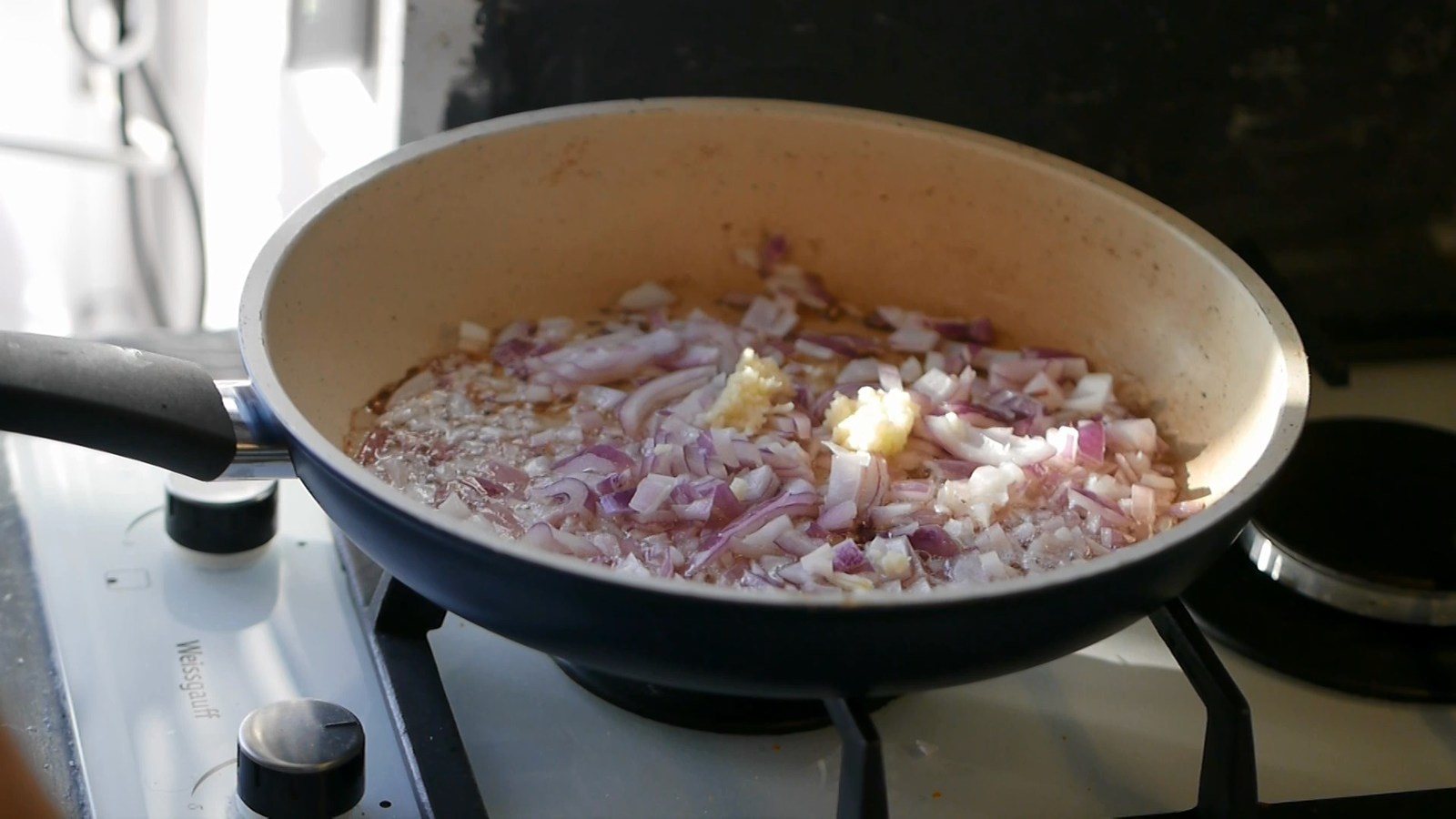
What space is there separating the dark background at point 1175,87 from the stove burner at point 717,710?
44 cm

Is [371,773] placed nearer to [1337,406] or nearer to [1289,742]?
[1289,742]

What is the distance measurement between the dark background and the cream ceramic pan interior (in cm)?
8

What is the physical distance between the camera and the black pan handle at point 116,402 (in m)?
0.56

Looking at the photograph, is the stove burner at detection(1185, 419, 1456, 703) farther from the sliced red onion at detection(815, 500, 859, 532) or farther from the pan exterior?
the sliced red onion at detection(815, 500, 859, 532)

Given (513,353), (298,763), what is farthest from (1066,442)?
(298,763)

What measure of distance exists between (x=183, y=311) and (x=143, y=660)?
62 centimetres

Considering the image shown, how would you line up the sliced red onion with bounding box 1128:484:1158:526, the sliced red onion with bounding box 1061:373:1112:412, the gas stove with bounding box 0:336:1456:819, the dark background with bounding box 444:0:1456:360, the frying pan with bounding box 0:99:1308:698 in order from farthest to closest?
the dark background with bounding box 444:0:1456:360, the sliced red onion with bounding box 1061:373:1112:412, the sliced red onion with bounding box 1128:484:1158:526, the gas stove with bounding box 0:336:1456:819, the frying pan with bounding box 0:99:1308:698

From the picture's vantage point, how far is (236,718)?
0.69 meters

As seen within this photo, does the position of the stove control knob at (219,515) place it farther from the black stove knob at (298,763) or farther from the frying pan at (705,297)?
the black stove knob at (298,763)

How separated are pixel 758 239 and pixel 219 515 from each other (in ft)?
1.30

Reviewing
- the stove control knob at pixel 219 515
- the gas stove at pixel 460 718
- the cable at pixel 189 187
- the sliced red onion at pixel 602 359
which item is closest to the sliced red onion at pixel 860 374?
the sliced red onion at pixel 602 359

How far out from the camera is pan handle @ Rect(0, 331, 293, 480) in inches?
22.1

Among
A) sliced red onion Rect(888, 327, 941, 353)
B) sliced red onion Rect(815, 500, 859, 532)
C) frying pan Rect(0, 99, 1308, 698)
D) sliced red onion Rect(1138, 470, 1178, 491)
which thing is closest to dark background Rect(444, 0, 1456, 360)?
frying pan Rect(0, 99, 1308, 698)

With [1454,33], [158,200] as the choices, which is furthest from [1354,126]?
[158,200]
